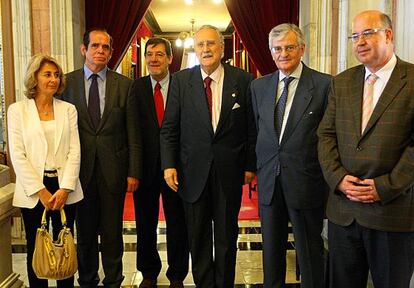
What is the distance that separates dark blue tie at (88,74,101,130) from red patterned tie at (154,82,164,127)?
17.9 inches

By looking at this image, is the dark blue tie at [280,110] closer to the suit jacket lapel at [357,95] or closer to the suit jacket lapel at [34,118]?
the suit jacket lapel at [357,95]

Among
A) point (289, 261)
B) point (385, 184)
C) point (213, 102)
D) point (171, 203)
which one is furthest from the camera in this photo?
point (289, 261)

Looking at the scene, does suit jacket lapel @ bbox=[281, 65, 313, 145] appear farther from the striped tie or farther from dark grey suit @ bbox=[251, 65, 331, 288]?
the striped tie

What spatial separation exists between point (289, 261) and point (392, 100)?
2273mm

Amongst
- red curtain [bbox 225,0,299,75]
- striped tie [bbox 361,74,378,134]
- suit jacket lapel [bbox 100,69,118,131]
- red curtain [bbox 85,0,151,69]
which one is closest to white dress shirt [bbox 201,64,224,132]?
suit jacket lapel [bbox 100,69,118,131]

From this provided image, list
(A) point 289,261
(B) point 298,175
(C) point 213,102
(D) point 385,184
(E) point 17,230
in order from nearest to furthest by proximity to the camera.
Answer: (D) point 385,184 → (B) point 298,175 → (C) point 213,102 → (A) point 289,261 → (E) point 17,230

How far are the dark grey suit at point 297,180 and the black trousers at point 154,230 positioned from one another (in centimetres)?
80

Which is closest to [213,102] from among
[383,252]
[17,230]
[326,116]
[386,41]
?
[326,116]

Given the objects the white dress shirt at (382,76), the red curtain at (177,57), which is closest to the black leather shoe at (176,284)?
the white dress shirt at (382,76)

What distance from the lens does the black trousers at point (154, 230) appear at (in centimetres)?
337

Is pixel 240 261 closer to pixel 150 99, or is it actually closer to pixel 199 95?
pixel 150 99

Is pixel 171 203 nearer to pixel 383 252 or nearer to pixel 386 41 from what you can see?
pixel 383 252

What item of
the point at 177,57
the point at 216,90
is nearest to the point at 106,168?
the point at 216,90

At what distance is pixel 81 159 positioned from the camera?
3.01m
